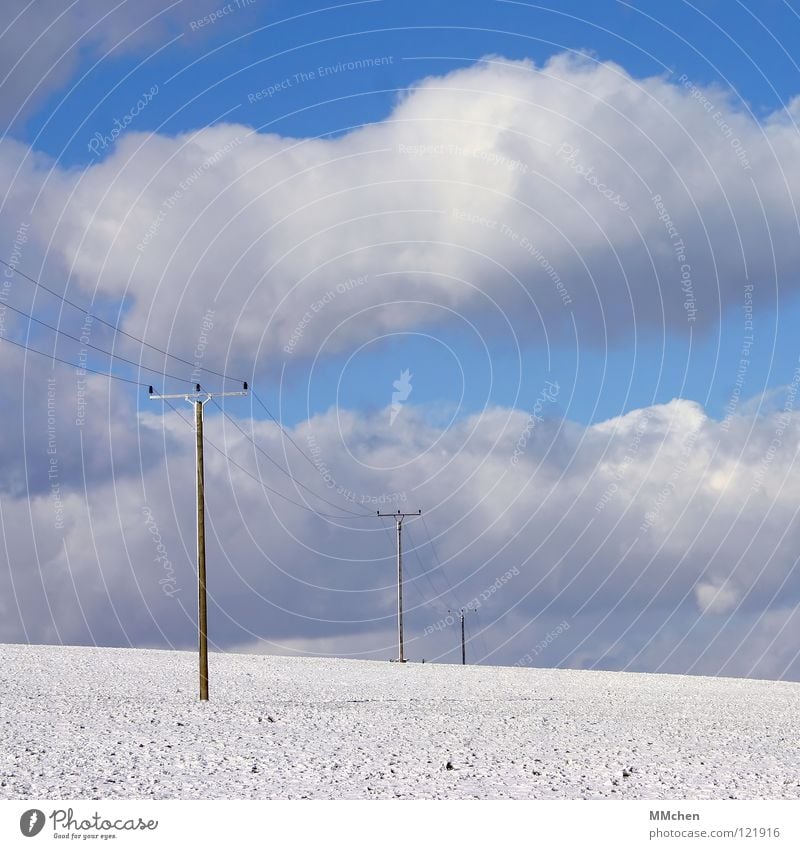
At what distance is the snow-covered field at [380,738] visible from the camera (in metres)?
25.5

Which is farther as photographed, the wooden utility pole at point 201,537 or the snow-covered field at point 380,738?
the wooden utility pole at point 201,537

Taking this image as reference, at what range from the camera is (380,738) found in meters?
32.9

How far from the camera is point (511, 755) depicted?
30.1 m

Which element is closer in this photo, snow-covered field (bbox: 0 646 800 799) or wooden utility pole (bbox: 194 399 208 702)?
snow-covered field (bbox: 0 646 800 799)

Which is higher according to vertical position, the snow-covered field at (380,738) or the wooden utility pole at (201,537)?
the wooden utility pole at (201,537)

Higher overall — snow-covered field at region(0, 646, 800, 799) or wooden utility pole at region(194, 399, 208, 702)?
wooden utility pole at region(194, 399, 208, 702)

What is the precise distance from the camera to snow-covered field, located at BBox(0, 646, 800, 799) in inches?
1005

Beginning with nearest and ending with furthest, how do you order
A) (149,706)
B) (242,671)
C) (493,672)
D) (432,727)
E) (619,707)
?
1. (432,727)
2. (149,706)
3. (619,707)
4. (242,671)
5. (493,672)

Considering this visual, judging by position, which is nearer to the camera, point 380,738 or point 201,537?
point 380,738
